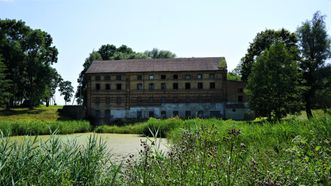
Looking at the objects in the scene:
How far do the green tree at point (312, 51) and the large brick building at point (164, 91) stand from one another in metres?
7.64

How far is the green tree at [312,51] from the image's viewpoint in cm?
3812

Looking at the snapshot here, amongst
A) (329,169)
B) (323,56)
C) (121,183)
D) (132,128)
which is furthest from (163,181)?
(323,56)

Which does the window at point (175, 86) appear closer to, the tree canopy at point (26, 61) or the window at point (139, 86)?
the window at point (139, 86)

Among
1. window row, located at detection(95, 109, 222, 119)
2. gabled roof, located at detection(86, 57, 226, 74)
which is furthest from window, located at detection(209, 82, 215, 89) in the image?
window row, located at detection(95, 109, 222, 119)

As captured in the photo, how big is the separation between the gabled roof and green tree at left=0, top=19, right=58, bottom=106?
6.61m

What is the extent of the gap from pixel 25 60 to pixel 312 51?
34221mm

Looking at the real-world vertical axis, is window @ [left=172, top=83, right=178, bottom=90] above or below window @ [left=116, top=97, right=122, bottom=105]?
above

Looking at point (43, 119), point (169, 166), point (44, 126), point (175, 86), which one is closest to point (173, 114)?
point (175, 86)

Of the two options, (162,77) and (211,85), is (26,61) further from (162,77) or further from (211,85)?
(211,85)

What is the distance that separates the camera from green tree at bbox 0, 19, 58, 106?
155 ft

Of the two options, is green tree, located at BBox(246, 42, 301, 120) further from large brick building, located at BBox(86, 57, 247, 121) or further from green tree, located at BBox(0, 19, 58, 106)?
green tree, located at BBox(0, 19, 58, 106)

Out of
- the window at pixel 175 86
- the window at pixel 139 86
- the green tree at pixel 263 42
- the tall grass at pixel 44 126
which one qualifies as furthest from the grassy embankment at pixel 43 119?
the green tree at pixel 263 42

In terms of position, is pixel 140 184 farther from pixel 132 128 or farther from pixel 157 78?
pixel 157 78

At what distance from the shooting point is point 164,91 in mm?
45156
